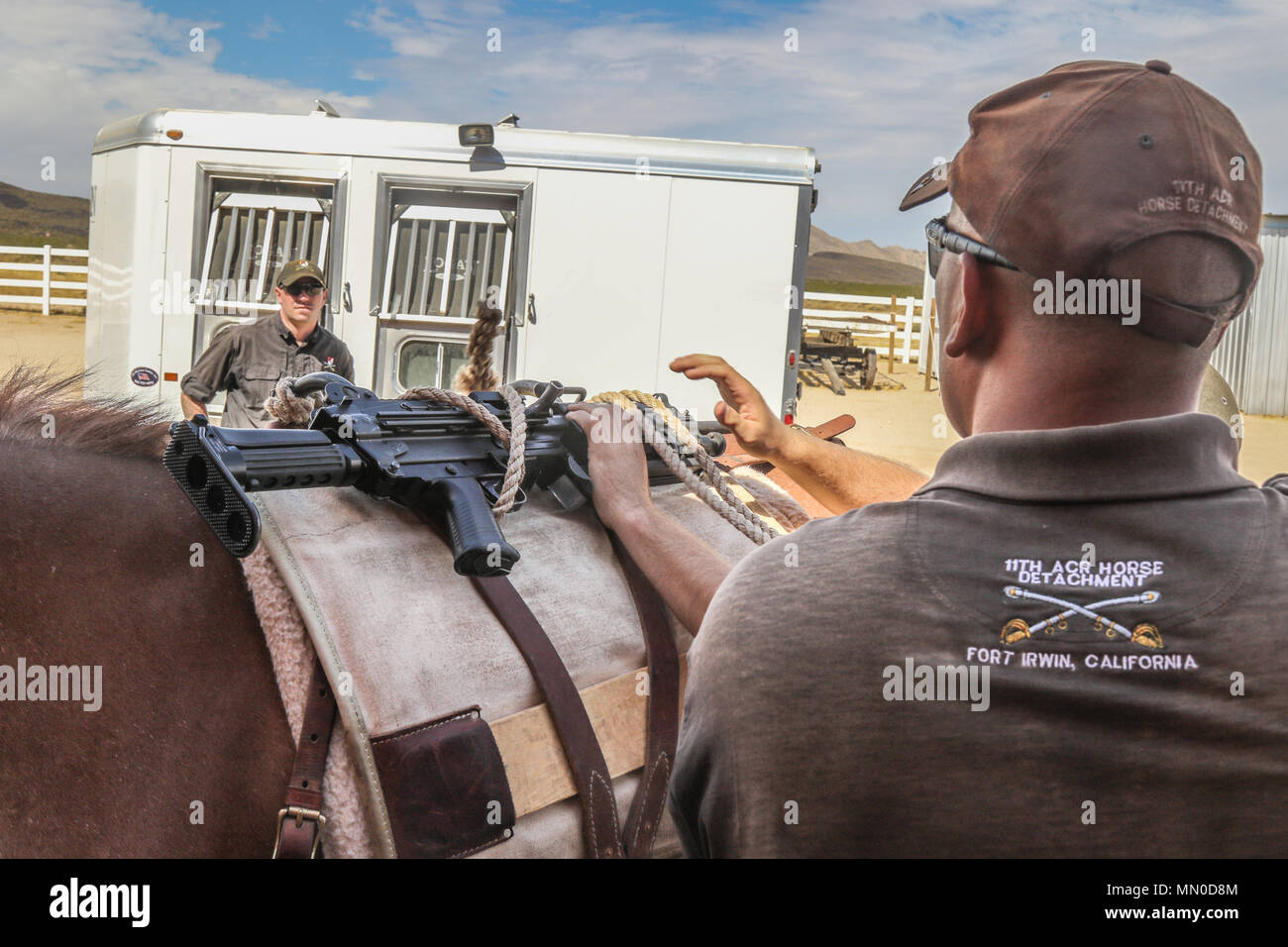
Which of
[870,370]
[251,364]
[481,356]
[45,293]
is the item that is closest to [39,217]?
[45,293]

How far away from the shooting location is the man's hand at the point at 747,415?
2.42 metres

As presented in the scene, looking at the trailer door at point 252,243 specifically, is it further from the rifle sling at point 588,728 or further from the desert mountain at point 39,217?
the desert mountain at point 39,217

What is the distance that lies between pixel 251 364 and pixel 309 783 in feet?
15.3

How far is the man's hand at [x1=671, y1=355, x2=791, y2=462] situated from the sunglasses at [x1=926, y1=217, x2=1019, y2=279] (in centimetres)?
112

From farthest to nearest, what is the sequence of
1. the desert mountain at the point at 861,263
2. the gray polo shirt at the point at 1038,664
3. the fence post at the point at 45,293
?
the desert mountain at the point at 861,263
the fence post at the point at 45,293
the gray polo shirt at the point at 1038,664

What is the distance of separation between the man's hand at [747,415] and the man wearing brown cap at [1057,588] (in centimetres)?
128

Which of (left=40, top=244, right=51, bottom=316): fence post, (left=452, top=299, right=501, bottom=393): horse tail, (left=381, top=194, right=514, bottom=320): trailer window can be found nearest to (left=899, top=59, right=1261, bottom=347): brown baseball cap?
(left=452, top=299, right=501, bottom=393): horse tail

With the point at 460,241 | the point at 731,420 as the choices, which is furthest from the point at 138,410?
the point at 460,241

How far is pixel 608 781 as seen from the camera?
1.58 metres

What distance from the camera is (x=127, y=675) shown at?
1.32 m

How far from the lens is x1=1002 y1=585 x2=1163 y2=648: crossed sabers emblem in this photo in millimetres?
935

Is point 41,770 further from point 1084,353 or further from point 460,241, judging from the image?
point 460,241

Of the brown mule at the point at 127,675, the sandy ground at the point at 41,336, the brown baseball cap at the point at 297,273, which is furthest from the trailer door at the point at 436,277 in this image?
the sandy ground at the point at 41,336
